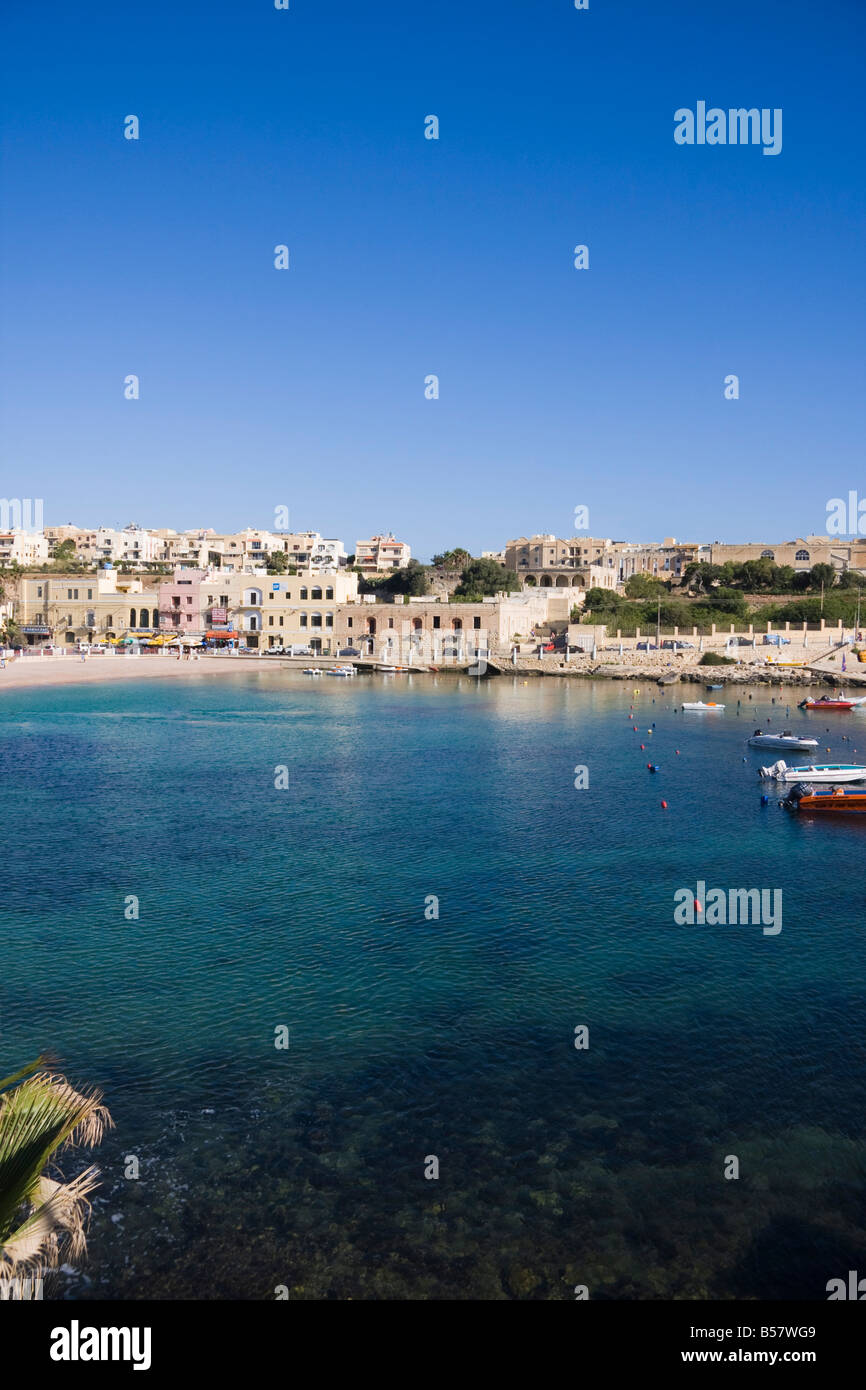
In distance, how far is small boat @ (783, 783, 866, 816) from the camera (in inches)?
1233

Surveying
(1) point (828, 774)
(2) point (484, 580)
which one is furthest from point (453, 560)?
(1) point (828, 774)

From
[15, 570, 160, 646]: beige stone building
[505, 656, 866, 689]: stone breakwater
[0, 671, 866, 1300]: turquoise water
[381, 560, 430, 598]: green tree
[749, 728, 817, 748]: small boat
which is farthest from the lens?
[381, 560, 430, 598]: green tree

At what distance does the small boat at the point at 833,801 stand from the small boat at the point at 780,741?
35.1ft

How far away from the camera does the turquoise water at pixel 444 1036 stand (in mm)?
9977

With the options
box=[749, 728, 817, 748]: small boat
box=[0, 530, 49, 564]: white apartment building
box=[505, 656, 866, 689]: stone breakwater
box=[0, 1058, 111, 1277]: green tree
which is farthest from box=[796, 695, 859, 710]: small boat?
box=[0, 530, 49, 564]: white apartment building

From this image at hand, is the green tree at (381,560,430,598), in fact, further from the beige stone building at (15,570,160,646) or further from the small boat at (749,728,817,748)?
the small boat at (749,728,817,748)

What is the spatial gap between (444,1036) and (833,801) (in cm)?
2172

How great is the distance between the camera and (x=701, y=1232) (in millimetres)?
10234

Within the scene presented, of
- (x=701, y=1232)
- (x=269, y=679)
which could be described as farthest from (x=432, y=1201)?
(x=269, y=679)

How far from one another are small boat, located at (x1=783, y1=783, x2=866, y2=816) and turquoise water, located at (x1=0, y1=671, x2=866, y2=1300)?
5.00 ft

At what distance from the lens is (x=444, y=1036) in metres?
14.5

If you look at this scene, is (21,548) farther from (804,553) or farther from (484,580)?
(804,553)

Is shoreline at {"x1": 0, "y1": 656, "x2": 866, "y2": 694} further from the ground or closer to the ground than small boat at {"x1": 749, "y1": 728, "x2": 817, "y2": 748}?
further from the ground
